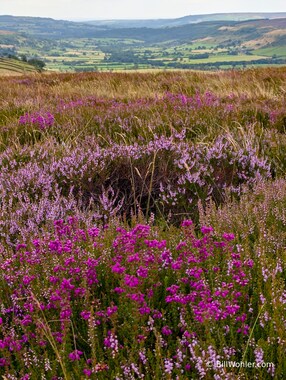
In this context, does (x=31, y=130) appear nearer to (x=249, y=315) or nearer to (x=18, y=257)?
(x=18, y=257)

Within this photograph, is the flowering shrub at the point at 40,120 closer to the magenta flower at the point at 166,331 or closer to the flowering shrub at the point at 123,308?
the flowering shrub at the point at 123,308

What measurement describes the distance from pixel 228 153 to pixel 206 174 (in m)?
0.54

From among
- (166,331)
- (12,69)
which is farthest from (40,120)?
(12,69)

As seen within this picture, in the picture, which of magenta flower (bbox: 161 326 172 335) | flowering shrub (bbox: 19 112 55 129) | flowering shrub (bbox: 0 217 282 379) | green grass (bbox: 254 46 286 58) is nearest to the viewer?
flowering shrub (bbox: 0 217 282 379)

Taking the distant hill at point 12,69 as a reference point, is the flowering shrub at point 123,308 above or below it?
below

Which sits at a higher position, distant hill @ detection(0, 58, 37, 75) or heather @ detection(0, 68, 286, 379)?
distant hill @ detection(0, 58, 37, 75)

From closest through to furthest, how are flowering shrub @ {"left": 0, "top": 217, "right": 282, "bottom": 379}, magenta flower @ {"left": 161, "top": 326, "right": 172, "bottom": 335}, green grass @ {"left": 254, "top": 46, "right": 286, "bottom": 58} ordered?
flowering shrub @ {"left": 0, "top": 217, "right": 282, "bottom": 379} < magenta flower @ {"left": 161, "top": 326, "right": 172, "bottom": 335} < green grass @ {"left": 254, "top": 46, "right": 286, "bottom": 58}

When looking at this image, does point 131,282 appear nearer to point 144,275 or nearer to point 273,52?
point 144,275

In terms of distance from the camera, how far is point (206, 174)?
420cm

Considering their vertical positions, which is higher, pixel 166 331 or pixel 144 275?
pixel 144 275

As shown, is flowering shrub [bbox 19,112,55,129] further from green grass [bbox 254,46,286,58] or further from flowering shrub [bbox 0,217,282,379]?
green grass [bbox 254,46,286,58]

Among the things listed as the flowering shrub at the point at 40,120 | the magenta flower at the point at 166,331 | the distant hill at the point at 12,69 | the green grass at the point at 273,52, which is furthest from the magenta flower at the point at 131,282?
the green grass at the point at 273,52

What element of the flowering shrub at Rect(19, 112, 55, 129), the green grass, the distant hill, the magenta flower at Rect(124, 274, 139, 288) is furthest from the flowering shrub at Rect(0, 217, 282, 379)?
the green grass

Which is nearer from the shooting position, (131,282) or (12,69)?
(131,282)
